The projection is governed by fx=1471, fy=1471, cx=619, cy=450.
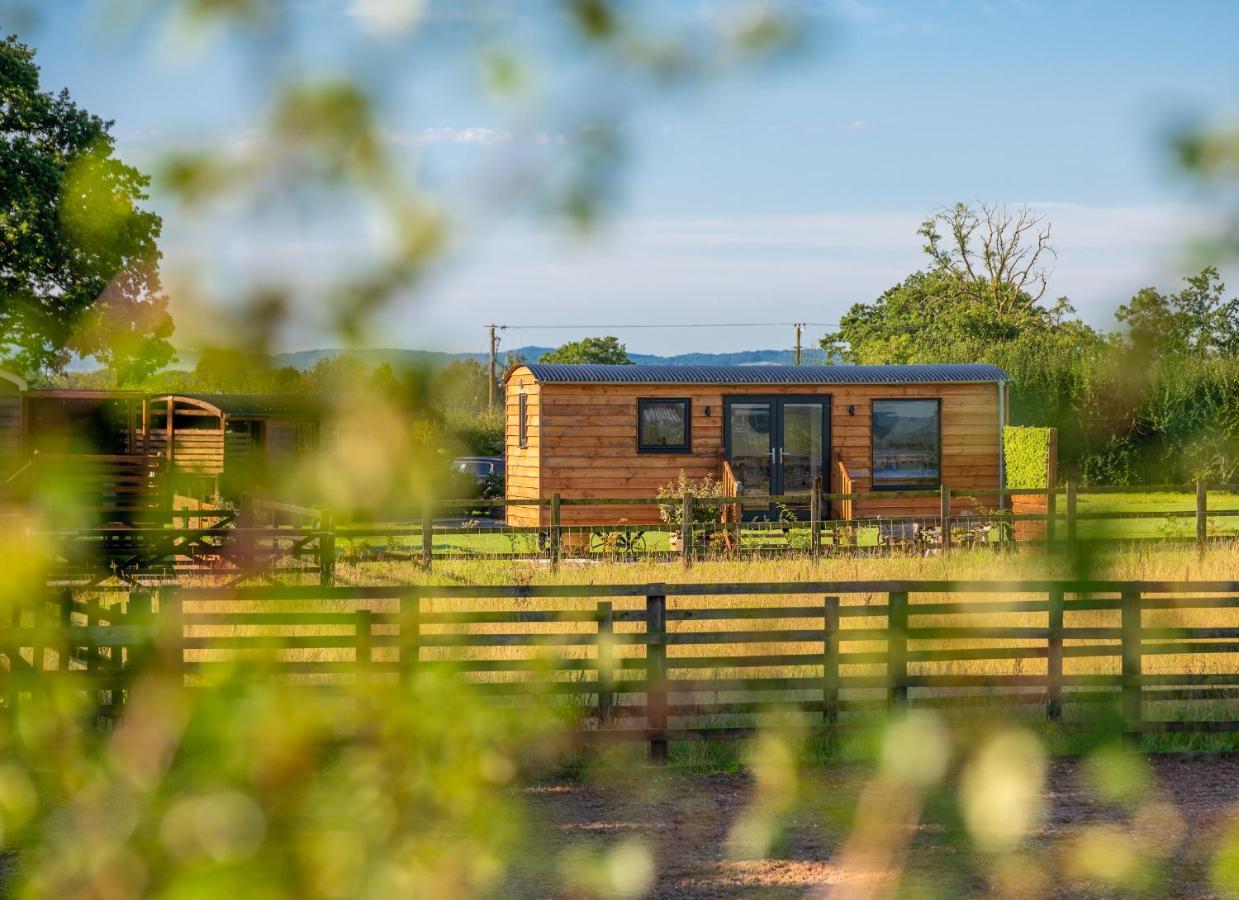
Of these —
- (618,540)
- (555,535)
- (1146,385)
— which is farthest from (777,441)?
(1146,385)

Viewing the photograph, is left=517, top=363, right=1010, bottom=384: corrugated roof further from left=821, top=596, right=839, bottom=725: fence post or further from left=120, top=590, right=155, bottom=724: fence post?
left=120, top=590, right=155, bottom=724: fence post

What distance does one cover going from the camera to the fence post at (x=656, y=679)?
31.1 ft

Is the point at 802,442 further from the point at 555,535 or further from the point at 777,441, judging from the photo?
the point at 555,535

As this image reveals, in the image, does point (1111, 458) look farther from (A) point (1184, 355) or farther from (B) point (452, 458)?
(B) point (452, 458)

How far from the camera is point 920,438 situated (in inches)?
932

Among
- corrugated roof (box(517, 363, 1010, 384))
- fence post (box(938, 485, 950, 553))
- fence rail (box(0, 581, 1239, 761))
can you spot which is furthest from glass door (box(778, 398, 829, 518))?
fence rail (box(0, 581, 1239, 761))

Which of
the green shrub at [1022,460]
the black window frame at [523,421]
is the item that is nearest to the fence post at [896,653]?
the green shrub at [1022,460]

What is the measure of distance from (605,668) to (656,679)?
342 millimetres

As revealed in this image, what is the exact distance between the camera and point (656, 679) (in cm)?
959

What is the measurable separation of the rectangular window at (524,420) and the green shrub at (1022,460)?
7.50 meters

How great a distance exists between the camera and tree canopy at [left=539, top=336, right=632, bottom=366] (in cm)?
6122

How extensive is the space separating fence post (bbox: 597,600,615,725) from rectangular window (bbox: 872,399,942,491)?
1433 centimetres

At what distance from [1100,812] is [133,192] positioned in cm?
789

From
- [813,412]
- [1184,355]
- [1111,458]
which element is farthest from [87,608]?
[813,412]
